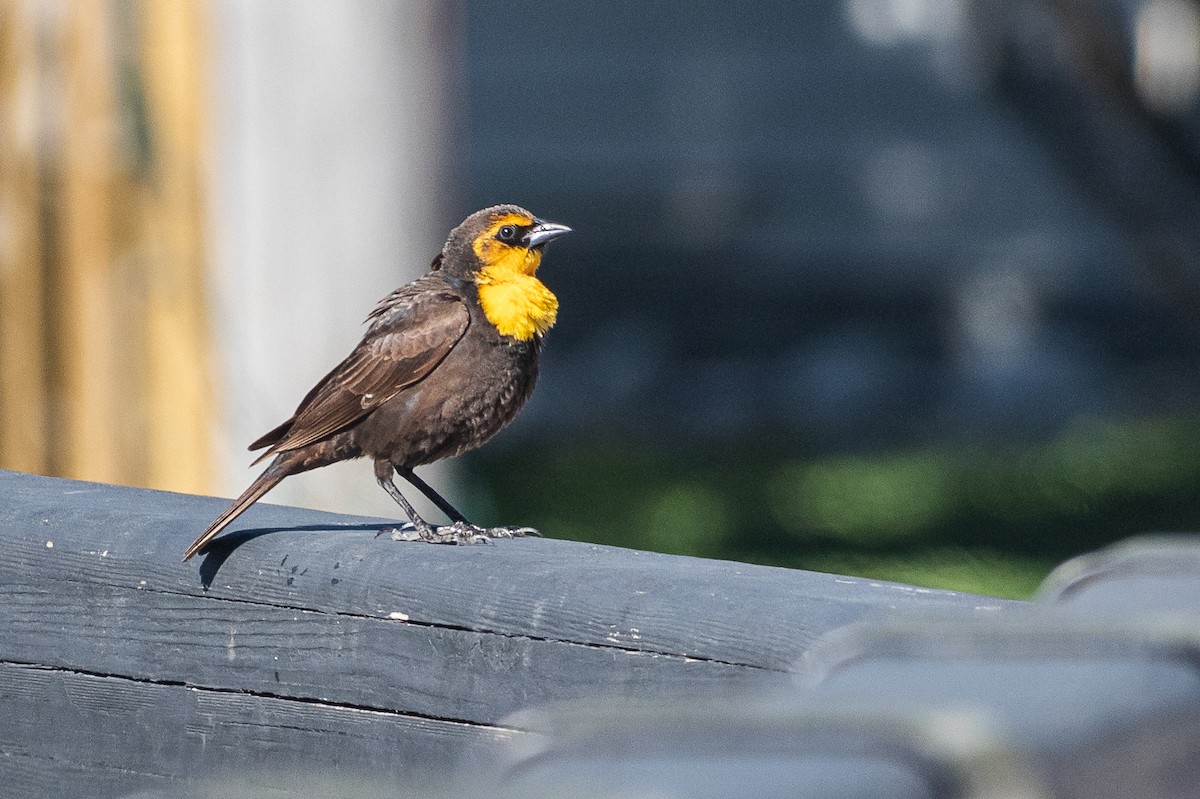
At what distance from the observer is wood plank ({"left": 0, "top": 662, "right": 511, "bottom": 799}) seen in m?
2.57

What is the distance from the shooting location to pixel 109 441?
5941mm

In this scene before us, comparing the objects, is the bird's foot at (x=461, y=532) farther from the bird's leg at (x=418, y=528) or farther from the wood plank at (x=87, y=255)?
the wood plank at (x=87, y=255)

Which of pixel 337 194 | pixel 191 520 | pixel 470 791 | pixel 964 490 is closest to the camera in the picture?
pixel 470 791

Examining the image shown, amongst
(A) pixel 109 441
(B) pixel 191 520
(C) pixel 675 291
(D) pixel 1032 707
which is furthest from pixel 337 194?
(C) pixel 675 291

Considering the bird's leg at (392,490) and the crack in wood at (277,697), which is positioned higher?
the crack in wood at (277,697)

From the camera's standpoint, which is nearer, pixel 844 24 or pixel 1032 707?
pixel 1032 707

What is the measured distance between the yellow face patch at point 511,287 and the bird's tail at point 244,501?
615 millimetres

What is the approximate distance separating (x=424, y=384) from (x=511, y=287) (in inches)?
15.0

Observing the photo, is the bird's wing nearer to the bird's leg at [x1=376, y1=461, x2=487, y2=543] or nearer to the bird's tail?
the bird's tail

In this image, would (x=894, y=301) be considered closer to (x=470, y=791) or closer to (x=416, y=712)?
(x=416, y=712)

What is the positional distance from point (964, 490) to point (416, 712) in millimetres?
7806

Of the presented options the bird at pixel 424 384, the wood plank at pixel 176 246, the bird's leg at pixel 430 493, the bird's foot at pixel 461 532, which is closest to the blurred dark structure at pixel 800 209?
the wood plank at pixel 176 246

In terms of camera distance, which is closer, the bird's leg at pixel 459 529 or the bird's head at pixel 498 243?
the bird's leg at pixel 459 529

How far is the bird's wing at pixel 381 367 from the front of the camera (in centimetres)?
438
